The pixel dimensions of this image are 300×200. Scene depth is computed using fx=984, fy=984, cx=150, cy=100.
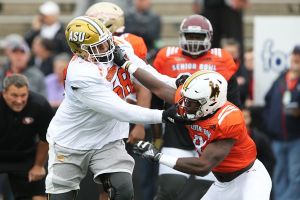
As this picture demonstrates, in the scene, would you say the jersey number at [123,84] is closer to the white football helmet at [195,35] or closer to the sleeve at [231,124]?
the sleeve at [231,124]

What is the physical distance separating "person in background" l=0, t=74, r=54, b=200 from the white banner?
305 cm

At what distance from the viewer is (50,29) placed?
45.2 feet

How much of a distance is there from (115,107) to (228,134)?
0.92 metres

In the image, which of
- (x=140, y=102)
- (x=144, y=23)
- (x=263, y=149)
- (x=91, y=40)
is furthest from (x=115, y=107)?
(x=144, y=23)

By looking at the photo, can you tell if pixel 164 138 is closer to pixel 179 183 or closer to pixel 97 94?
pixel 179 183

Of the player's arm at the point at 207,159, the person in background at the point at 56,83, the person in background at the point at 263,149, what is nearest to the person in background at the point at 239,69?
the person in background at the point at 263,149

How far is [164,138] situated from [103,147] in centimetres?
150

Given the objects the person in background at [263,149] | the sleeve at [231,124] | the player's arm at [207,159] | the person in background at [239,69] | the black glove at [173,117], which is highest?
the black glove at [173,117]

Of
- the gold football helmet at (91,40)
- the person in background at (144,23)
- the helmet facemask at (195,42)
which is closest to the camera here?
the gold football helmet at (91,40)

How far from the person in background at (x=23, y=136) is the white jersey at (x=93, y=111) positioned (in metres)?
1.31

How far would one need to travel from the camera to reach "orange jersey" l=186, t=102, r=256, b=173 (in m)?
7.71

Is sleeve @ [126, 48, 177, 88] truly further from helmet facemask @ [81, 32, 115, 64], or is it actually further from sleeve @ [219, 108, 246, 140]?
sleeve @ [219, 108, 246, 140]

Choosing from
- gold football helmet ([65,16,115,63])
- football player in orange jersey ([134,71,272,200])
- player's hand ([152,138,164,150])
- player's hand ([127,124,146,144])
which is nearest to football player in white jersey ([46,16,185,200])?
gold football helmet ([65,16,115,63])

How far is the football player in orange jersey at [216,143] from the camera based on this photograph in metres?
7.67
